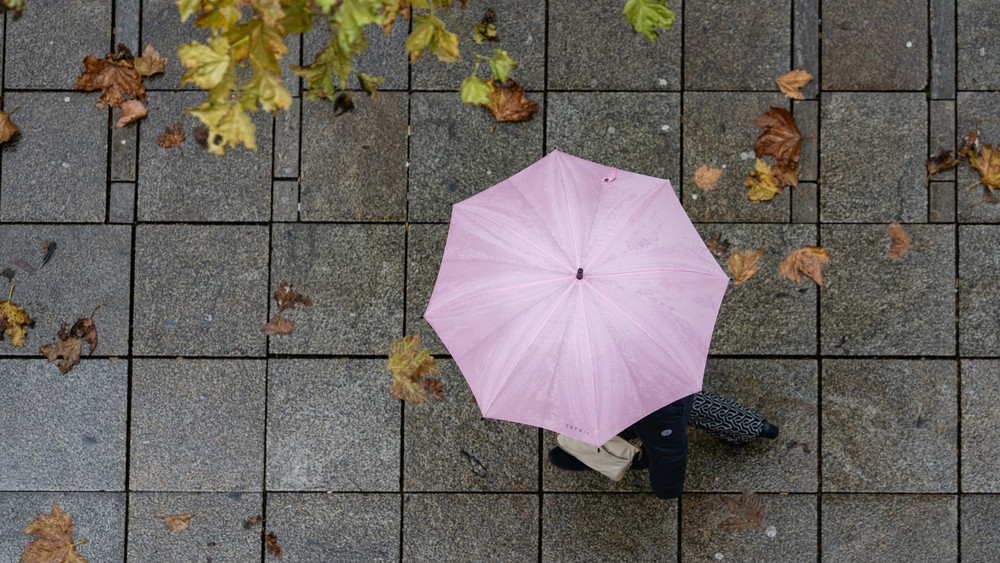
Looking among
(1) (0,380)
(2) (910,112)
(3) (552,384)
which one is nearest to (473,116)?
(3) (552,384)

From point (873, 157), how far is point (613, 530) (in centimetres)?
280

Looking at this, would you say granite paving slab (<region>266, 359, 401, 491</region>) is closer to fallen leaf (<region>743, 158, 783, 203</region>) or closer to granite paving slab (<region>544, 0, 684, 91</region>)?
granite paving slab (<region>544, 0, 684, 91</region>)

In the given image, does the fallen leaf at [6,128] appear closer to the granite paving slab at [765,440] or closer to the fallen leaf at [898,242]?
the granite paving slab at [765,440]

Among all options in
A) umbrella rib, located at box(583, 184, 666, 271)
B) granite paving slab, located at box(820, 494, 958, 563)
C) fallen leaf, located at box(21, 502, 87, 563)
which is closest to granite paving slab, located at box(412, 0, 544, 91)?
umbrella rib, located at box(583, 184, 666, 271)

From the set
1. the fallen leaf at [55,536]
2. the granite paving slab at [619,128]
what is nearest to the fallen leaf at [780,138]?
the granite paving slab at [619,128]

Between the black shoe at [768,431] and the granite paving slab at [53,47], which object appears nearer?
the black shoe at [768,431]

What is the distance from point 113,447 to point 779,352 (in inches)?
164

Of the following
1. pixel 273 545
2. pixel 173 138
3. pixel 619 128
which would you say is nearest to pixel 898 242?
pixel 619 128

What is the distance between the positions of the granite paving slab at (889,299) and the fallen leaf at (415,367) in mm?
2405

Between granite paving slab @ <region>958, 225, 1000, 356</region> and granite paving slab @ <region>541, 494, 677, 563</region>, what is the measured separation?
81.7 inches

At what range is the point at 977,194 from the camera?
4.09 m

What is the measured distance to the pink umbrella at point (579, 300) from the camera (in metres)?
2.78

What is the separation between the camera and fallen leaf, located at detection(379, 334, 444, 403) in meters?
4.09

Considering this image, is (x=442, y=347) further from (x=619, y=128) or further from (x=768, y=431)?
(x=768, y=431)
